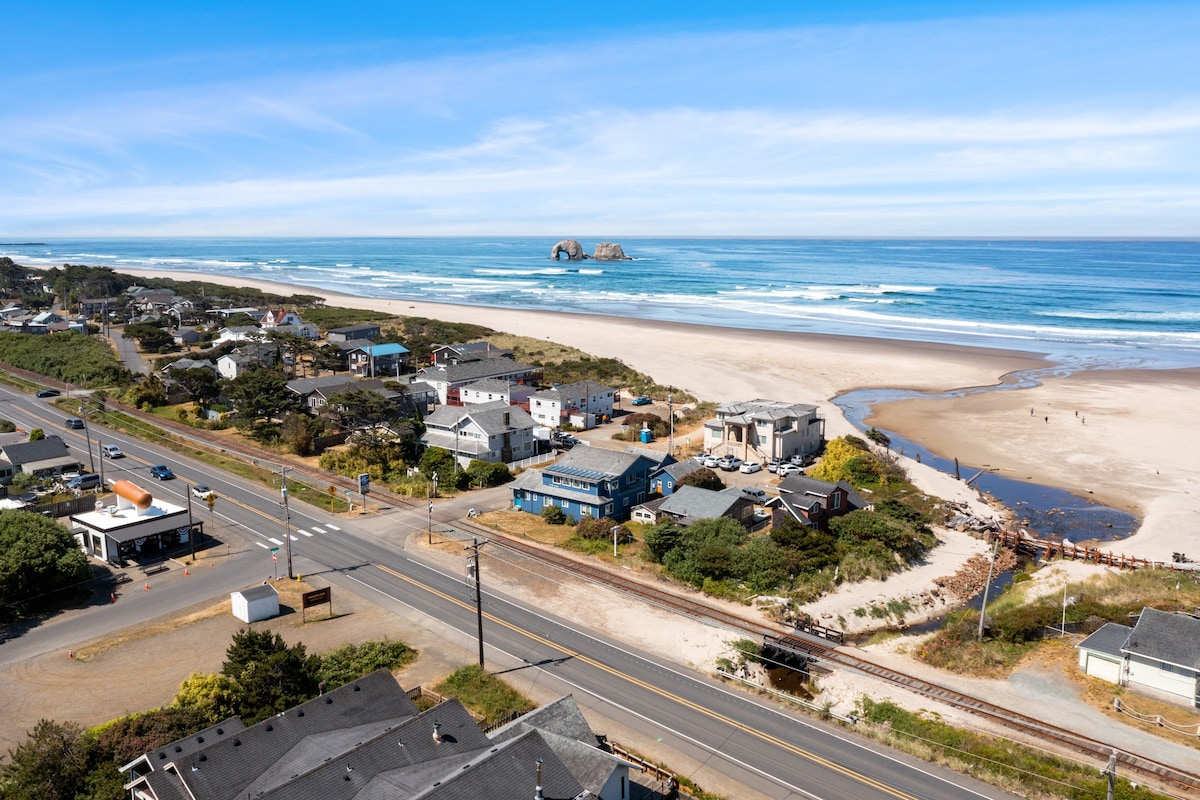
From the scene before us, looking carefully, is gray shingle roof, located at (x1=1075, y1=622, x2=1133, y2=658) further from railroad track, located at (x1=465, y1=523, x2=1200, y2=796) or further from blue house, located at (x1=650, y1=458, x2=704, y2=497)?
blue house, located at (x1=650, y1=458, x2=704, y2=497)

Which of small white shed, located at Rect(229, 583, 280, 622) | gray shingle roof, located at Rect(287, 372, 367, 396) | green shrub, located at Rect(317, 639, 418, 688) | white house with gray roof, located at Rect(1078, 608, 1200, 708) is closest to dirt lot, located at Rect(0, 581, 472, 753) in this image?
small white shed, located at Rect(229, 583, 280, 622)

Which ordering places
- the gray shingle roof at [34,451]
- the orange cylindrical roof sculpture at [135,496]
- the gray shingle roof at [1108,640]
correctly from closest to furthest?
the gray shingle roof at [1108,640], the orange cylindrical roof sculpture at [135,496], the gray shingle roof at [34,451]

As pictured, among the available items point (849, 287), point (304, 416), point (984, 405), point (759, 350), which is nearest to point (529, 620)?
point (304, 416)

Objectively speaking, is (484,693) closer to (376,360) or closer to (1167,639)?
(1167,639)

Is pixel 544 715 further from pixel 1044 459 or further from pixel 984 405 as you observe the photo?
pixel 984 405

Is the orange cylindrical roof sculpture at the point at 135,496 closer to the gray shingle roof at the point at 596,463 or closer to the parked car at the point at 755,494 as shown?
the gray shingle roof at the point at 596,463

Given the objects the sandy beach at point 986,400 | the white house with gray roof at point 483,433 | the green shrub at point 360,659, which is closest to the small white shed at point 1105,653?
the sandy beach at point 986,400

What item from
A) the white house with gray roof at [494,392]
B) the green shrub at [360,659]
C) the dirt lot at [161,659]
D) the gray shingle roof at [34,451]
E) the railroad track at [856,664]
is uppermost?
the white house with gray roof at [494,392]
